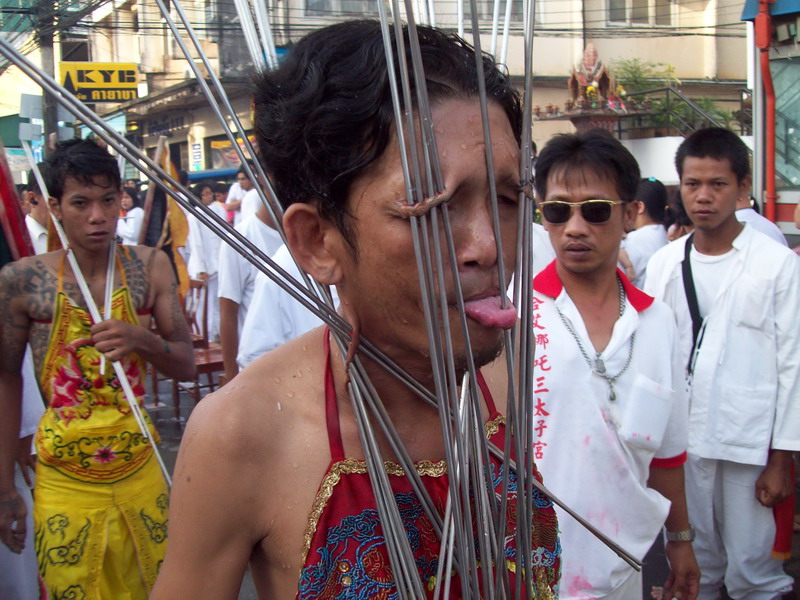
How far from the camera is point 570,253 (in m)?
2.40

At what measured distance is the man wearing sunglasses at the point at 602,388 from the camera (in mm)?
2166

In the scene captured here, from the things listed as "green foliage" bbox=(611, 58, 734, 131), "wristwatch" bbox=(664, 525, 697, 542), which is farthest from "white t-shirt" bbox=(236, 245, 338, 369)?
"green foliage" bbox=(611, 58, 734, 131)

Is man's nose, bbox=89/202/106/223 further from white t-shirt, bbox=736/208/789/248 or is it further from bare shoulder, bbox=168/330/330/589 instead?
white t-shirt, bbox=736/208/789/248

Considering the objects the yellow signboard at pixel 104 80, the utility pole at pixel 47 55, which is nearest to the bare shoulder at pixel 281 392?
the utility pole at pixel 47 55

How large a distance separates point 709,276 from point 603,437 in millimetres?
1378

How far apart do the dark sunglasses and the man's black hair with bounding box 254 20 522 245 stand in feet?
4.33

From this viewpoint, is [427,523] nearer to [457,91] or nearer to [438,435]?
[438,435]

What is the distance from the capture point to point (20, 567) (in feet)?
9.81

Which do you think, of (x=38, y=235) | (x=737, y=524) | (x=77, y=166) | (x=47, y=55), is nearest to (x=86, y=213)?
(x=77, y=166)

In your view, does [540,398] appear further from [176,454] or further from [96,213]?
[176,454]

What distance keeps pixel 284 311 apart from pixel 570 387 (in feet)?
3.91

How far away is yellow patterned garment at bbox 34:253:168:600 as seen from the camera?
2.55 meters

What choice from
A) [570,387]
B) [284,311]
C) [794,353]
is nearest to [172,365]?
[284,311]

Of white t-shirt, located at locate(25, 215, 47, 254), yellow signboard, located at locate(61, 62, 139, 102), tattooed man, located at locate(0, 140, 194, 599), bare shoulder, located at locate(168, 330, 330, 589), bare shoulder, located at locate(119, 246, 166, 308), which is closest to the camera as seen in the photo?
bare shoulder, located at locate(168, 330, 330, 589)
